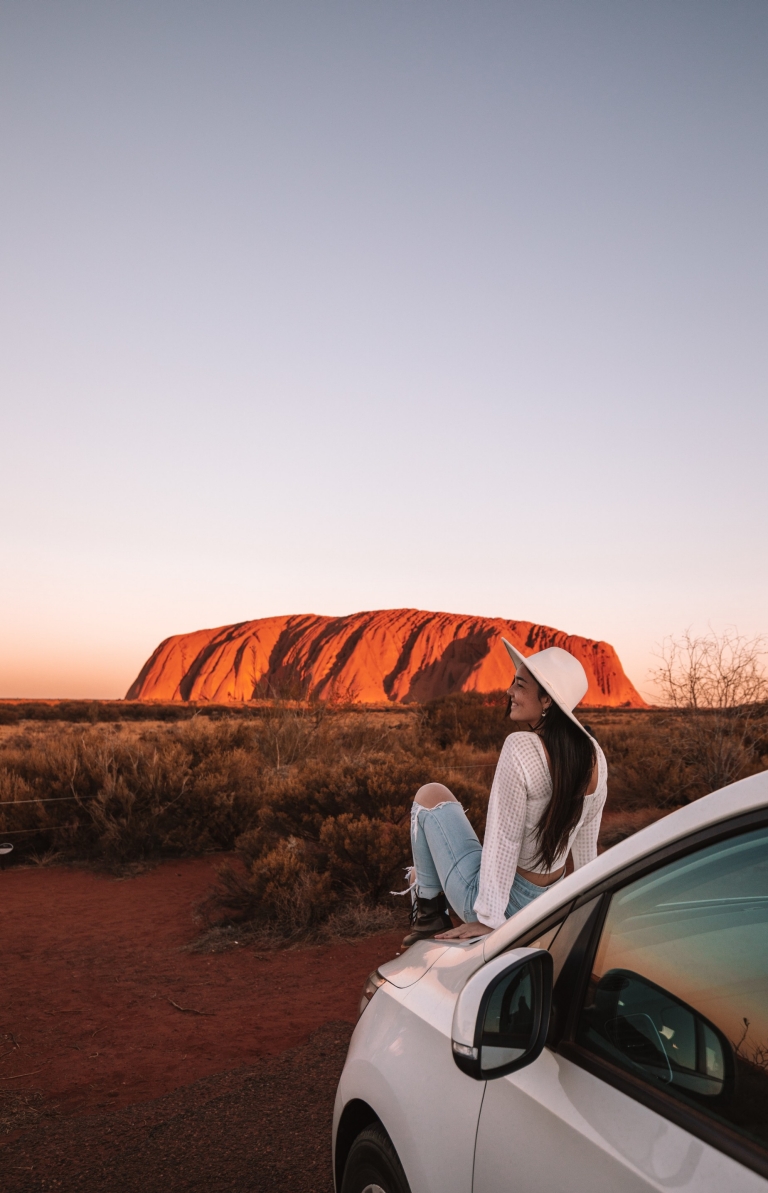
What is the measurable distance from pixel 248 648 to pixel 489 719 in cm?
6828

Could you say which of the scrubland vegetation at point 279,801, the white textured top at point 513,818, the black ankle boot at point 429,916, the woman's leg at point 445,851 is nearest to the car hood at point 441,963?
the white textured top at point 513,818

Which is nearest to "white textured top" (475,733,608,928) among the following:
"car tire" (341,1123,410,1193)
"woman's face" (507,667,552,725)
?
"woman's face" (507,667,552,725)

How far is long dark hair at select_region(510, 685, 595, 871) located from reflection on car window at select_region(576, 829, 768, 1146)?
4.85 feet

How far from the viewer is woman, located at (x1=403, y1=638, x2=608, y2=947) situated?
2.86 meters

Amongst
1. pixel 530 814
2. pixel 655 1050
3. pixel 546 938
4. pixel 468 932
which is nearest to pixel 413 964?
pixel 468 932

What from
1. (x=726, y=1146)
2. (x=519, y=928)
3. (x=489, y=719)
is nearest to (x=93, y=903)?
(x=519, y=928)

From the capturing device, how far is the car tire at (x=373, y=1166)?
1.72 metres

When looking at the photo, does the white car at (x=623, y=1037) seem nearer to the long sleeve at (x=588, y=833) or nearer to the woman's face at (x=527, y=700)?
the long sleeve at (x=588, y=833)

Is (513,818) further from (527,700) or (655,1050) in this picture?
(655,1050)

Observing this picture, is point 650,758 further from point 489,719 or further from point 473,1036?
point 473,1036

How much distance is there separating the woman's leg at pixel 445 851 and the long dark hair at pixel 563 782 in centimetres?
37

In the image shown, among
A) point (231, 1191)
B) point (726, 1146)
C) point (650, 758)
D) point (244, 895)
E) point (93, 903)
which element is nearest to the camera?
point (726, 1146)

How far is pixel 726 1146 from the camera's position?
3.55 feet

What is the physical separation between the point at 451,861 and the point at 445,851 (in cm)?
5
